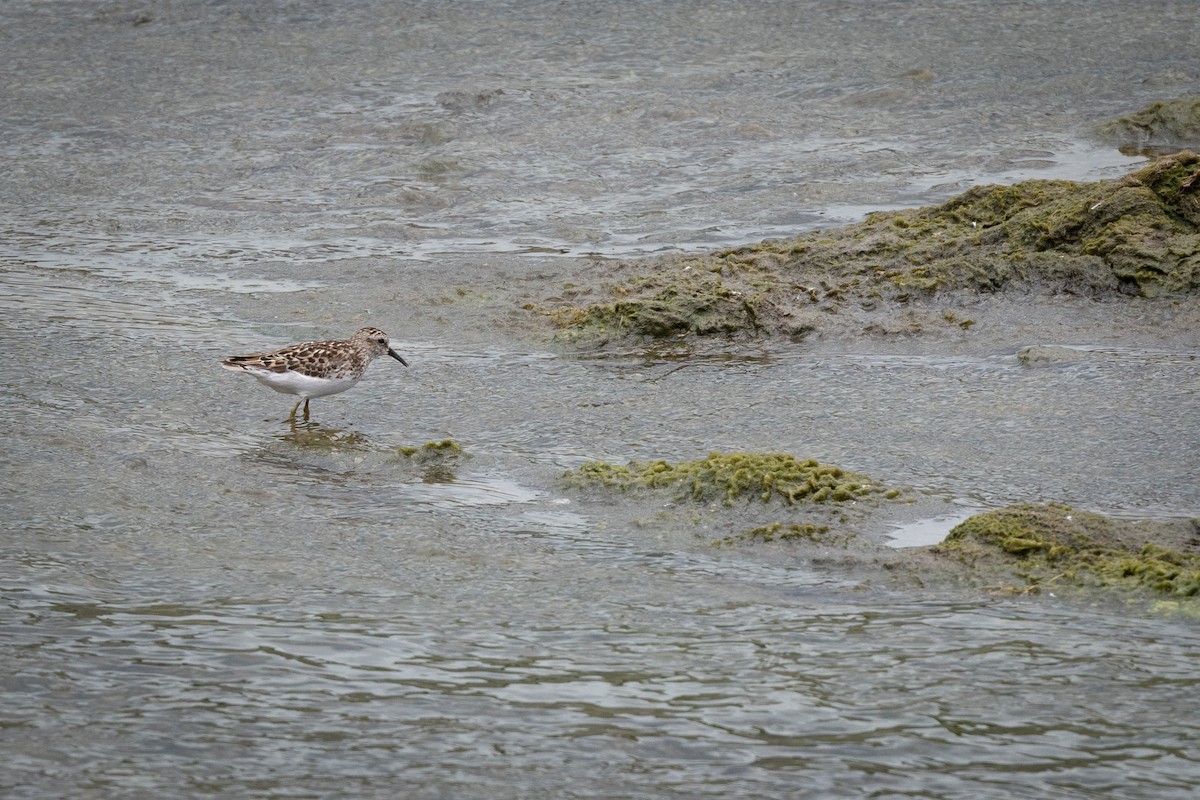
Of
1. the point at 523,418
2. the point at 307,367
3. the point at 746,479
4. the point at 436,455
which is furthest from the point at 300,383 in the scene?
the point at 746,479

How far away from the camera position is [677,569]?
20.5ft

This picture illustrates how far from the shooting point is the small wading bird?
820 centimetres

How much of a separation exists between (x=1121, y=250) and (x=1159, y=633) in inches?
181

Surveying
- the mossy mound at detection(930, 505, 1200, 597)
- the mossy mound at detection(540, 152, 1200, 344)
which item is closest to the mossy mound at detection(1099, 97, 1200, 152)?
the mossy mound at detection(540, 152, 1200, 344)

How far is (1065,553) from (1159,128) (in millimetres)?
7800

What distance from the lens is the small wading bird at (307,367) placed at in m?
8.20

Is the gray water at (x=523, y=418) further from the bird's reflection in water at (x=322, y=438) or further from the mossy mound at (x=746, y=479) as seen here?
the mossy mound at (x=746, y=479)

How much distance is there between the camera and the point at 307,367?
8188 millimetres

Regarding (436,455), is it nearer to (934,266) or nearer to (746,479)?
(746,479)

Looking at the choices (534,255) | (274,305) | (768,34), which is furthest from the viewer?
(768,34)

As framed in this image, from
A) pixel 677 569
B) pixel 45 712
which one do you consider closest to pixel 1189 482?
pixel 677 569

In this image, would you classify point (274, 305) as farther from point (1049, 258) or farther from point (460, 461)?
point (1049, 258)

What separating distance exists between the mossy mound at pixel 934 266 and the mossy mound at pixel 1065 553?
3.24 m

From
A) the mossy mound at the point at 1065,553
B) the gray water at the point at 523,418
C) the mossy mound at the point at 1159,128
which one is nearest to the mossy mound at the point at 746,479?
the gray water at the point at 523,418
